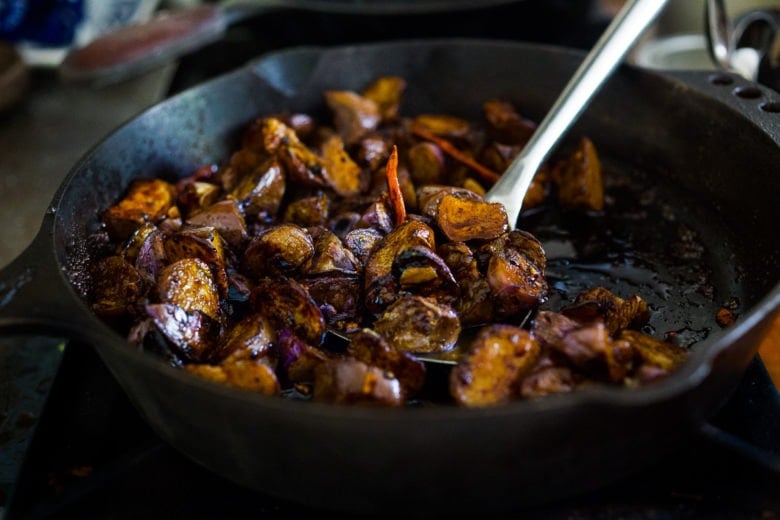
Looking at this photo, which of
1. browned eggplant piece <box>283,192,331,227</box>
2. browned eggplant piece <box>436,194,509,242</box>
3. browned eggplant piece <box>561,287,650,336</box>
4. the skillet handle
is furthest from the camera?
browned eggplant piece <box>283,192,331,227</box>

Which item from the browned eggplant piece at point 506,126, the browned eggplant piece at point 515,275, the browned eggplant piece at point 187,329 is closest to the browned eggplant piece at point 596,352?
the browned eggplant piece at point 515,275

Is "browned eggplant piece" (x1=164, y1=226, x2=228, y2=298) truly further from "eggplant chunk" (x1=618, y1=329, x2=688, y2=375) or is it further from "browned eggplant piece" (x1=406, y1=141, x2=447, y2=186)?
"eggplant chunk" (x1=618, y1=329, x2=688, y2=375)

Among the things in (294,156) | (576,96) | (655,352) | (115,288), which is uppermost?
(576,96)

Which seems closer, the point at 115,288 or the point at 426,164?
the point at 115,288

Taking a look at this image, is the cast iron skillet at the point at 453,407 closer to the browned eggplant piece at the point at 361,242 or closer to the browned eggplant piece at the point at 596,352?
the browned eggplant piece at the point at 596,352

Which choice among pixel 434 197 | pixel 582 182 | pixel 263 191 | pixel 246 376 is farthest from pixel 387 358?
pixel 582 182

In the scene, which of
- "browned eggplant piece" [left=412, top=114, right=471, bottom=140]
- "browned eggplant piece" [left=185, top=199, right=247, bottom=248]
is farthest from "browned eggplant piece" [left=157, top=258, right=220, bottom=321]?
"browned eggplant piece" [left=412, top=114, right=471, bottom=140]

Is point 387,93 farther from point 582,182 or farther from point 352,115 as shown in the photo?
point 582,182
